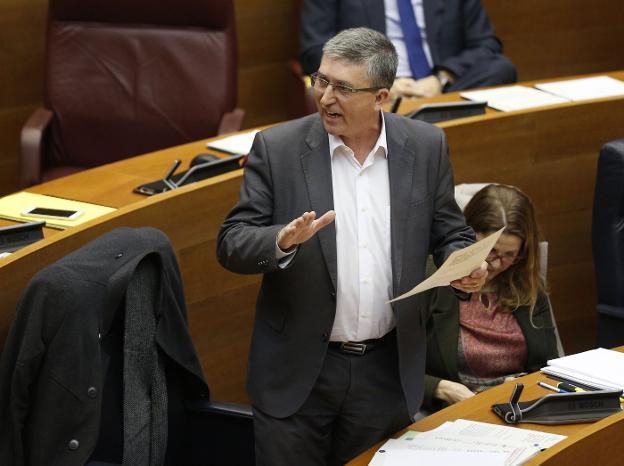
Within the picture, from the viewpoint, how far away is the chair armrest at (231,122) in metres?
3.18

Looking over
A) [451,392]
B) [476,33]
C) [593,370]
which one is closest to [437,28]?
[476,33]

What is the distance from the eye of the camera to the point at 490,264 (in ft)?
7.56

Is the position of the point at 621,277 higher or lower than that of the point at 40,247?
lower

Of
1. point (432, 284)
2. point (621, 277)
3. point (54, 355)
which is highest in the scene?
point (432, 284)

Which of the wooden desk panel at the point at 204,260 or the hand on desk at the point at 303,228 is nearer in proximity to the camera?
the hand on desk at the point at 303,228

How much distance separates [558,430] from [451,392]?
1.30ft

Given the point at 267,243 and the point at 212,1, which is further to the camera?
the point at 212,1

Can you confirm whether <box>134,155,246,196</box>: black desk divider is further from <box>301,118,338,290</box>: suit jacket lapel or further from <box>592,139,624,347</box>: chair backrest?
<box>592,139,624,347</box>: chair backrest

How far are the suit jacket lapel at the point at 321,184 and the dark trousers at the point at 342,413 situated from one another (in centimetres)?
14

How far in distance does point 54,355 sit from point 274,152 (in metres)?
0.45

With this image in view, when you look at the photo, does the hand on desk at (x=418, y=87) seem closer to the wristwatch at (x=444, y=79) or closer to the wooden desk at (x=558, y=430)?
the wristwatch at (x=444, y=79)

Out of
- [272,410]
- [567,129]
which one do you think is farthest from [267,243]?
[567,129]

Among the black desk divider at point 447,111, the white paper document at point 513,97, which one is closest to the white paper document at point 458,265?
the black desk divider at point 447,111

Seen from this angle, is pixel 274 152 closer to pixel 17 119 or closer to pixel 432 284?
pixel 432 284
